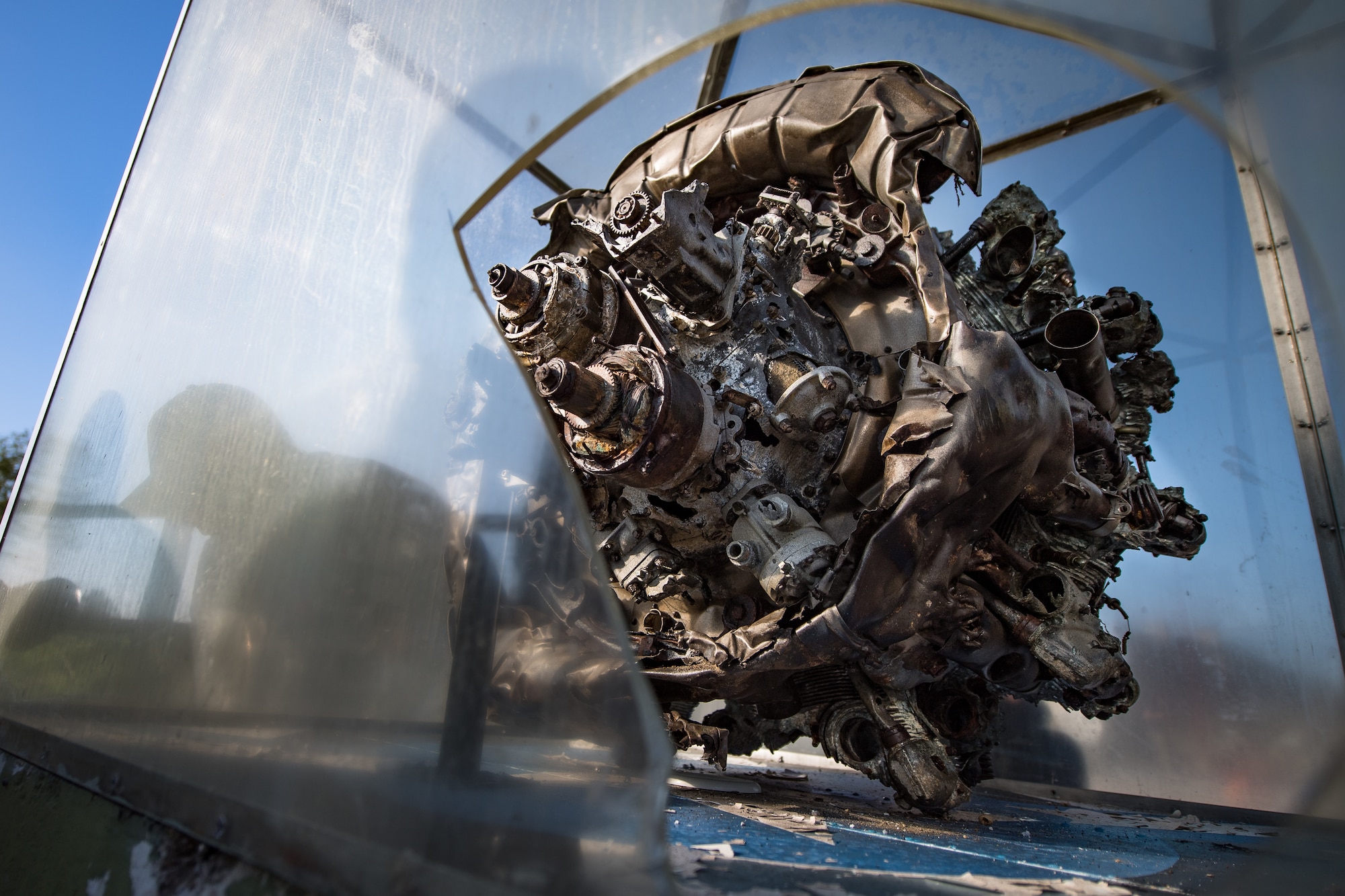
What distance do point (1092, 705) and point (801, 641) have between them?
4.50 ft

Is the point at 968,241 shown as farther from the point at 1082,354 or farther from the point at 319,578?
the point at 319,578

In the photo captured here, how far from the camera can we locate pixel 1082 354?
277cm

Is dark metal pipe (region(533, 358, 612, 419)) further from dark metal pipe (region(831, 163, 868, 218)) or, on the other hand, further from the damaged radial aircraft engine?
dark metal pipe (region(831, 163, 868, 218))

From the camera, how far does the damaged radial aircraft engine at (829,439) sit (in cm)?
210

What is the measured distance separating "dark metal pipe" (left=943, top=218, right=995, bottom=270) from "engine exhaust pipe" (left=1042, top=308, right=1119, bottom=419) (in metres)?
0.60

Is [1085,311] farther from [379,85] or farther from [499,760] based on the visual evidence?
[499,760]

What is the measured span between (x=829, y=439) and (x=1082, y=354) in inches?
43.7

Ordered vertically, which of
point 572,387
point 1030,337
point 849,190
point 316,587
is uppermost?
point 849,190

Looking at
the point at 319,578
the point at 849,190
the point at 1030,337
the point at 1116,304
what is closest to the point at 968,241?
the point at 1030,337

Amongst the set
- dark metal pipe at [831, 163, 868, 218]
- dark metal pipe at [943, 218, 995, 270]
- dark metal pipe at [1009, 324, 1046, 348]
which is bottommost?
dark metal pipe at [1009, 324, 1046, 348]

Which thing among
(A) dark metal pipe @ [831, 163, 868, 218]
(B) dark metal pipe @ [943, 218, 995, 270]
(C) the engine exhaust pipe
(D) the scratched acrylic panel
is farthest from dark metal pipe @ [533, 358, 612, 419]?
(B) dark metal pipe @ [943, 218, 995, 270]

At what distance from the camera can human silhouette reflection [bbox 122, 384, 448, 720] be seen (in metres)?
1.00

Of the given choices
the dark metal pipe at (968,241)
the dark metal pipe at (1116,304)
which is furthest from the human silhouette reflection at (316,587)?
the dark metal pipe at (1116,304)

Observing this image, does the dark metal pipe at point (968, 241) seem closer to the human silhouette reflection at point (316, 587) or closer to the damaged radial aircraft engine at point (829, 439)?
the damaged radial aircraft engine at point (829, 439)
